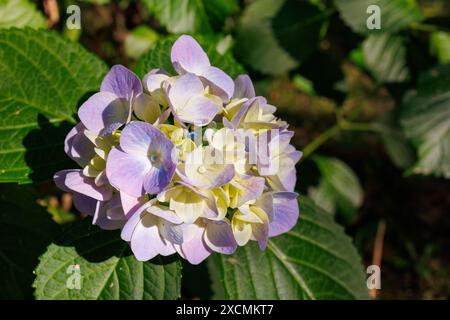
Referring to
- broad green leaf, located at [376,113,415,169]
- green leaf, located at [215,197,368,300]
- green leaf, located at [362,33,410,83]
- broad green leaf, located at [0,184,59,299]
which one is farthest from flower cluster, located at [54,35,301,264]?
broad green leaf, located at [376,113,415,169]

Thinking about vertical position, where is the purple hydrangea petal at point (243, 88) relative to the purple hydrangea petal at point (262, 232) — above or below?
above

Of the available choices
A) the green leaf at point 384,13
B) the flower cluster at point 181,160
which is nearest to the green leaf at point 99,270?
the flower cluster at point 181,160

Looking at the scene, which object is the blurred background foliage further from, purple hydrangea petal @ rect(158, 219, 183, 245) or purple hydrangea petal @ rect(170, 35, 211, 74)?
purple hydrangea petal @ rect(158, 219, 183, 245)

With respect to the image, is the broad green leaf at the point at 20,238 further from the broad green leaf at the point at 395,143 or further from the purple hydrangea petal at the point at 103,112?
the broad green leaf at the point at 395,143

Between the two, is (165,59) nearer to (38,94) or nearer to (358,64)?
(38,94)

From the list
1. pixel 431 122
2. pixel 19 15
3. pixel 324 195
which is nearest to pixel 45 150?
pixel 19 15
